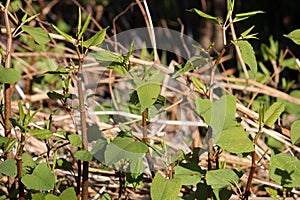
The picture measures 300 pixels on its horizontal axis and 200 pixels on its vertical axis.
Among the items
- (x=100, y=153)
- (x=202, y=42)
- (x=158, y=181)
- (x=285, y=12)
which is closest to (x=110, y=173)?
(x=100, y=153)

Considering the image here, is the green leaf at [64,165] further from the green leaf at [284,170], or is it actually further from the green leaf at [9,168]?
the green leaf at [284,170]

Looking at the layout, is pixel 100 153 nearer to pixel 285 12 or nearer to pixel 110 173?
pixel 110 173

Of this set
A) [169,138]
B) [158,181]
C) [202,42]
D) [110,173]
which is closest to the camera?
[158,181]

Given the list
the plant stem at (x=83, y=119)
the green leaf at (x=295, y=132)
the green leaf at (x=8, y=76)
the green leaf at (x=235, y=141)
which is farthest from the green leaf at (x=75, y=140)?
the green leaf at (x=295, y=132)

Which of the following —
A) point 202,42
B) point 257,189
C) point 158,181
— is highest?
point 202,42

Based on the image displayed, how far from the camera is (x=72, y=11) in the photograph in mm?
2803

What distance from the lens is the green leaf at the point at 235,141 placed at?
2.70 ft

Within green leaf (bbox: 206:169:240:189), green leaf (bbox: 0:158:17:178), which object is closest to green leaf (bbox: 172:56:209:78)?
green leaf (bbox: 206:169:240:189)

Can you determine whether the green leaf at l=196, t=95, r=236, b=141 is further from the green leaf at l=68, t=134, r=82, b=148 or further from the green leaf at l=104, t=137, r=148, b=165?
the green leaf at l=68, t=134, r=82, b=148

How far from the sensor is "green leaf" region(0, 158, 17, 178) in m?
0.85

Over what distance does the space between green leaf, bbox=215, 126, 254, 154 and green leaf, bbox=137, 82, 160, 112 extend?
4.5 inches

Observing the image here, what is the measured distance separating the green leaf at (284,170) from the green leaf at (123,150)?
198mm

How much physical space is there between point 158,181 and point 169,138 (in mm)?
638

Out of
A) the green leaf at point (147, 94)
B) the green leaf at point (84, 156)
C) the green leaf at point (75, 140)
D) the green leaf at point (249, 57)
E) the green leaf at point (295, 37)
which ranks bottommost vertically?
the green leaf at point (84, 156)
